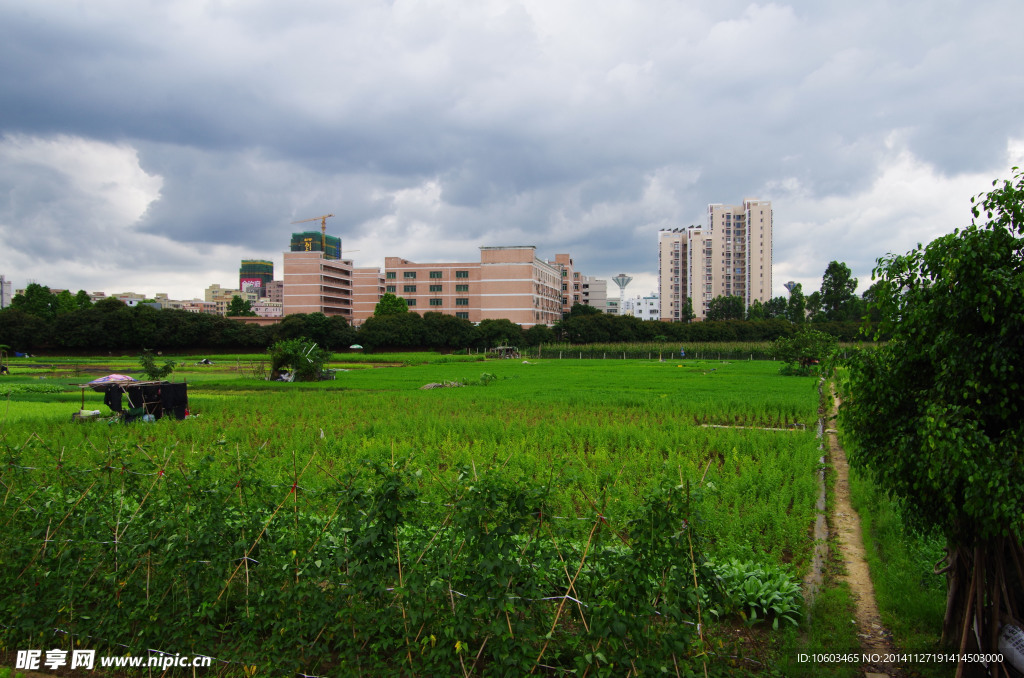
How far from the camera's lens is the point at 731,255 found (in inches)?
4592

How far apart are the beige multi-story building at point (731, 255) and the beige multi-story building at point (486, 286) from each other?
33.1 m

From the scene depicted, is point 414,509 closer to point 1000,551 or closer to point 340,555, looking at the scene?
point 340,555

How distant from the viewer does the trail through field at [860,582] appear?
4738 mm

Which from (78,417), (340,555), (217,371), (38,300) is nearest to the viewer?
(340,555)

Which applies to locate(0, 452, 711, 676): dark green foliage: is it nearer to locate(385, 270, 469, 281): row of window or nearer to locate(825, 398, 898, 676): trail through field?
locate(825, 398, 898, 676): trail through field

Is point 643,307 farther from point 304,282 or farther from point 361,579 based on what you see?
point 361,579

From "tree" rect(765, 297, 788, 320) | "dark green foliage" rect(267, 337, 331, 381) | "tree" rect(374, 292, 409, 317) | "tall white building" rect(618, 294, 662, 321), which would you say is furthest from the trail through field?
"tall white building" rect(618, 294, 662, 321)

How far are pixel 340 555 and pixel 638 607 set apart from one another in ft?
7.43

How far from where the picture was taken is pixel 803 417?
57.1 ft

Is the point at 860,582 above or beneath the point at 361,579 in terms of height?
beneath

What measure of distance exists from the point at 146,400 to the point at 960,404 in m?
18.8

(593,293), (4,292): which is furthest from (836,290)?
(4,292)

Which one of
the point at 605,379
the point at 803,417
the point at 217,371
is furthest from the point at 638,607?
the point at 217,371

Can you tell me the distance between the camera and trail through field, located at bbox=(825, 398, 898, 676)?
15.5 ft
